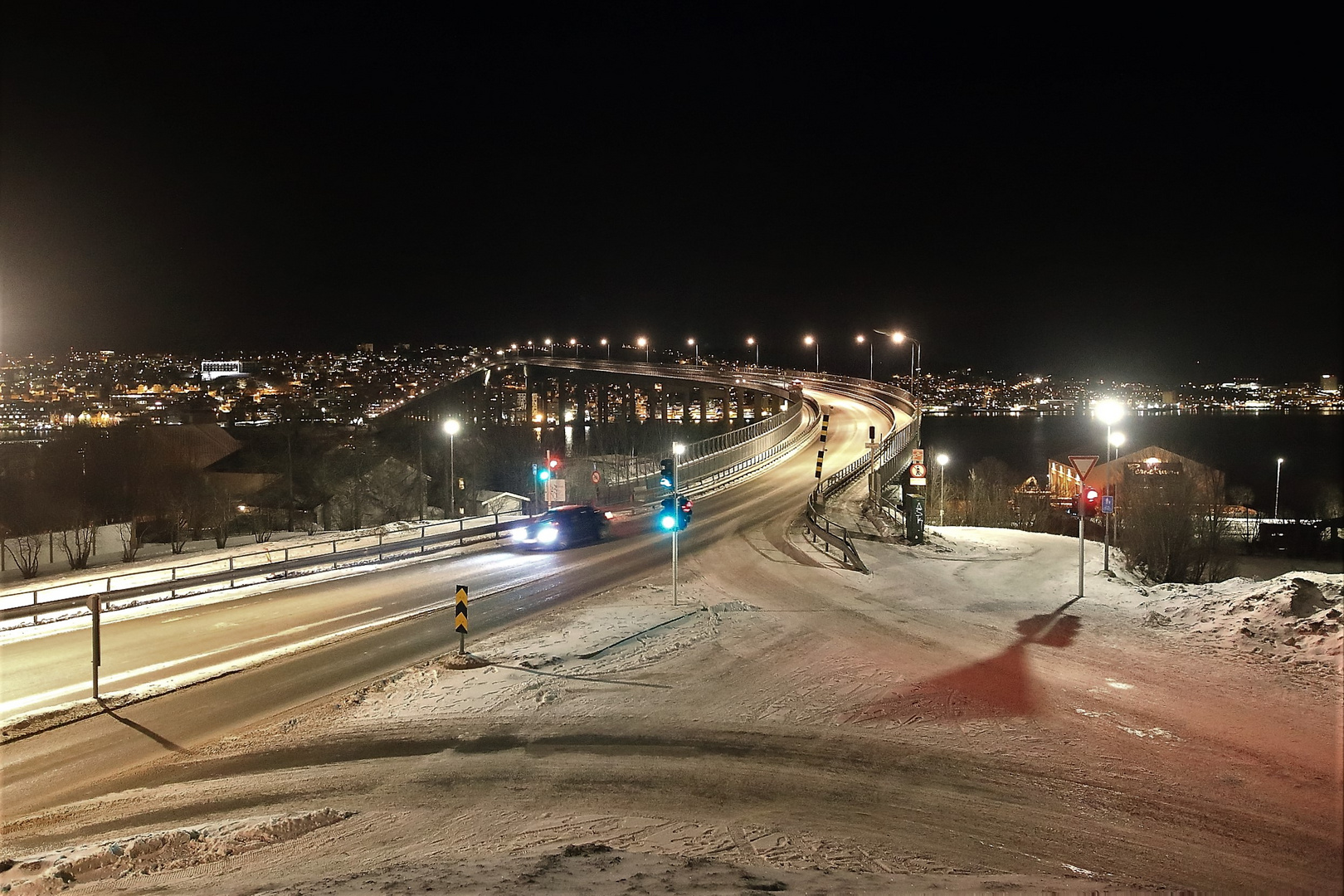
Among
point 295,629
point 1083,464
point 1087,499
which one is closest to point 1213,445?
point 1087,499

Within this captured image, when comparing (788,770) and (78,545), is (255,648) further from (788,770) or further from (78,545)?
(78,545)

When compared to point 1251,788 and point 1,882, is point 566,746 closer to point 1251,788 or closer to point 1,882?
point 1,882

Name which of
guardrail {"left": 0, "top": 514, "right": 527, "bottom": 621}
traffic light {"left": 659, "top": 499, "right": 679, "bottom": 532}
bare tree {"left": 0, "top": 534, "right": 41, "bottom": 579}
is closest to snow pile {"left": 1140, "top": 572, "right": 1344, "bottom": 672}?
traffic light {"left": 659, "top": 499, "right": 679, "bottom": 532}

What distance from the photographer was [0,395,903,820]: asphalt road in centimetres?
973

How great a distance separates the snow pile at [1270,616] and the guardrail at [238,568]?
61.5 feet

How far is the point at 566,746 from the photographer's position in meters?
9.60

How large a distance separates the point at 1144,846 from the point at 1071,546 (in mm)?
19897

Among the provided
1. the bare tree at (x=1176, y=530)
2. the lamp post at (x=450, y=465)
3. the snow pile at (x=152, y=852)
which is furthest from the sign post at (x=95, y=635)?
the bare tree at (x=1176, y=530)

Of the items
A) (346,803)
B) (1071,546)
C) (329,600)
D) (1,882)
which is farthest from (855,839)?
(1071,546)

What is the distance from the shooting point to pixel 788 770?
8.77 meters

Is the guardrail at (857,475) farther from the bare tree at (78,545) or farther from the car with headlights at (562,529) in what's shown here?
the bare tree at (78,545)

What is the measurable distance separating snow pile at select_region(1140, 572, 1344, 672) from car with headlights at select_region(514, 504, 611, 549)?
653 inches

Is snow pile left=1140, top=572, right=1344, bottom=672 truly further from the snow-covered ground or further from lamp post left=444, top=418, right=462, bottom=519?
lamp post left=444, top=418, right=462, bottom=519

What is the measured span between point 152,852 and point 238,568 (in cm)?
1381
